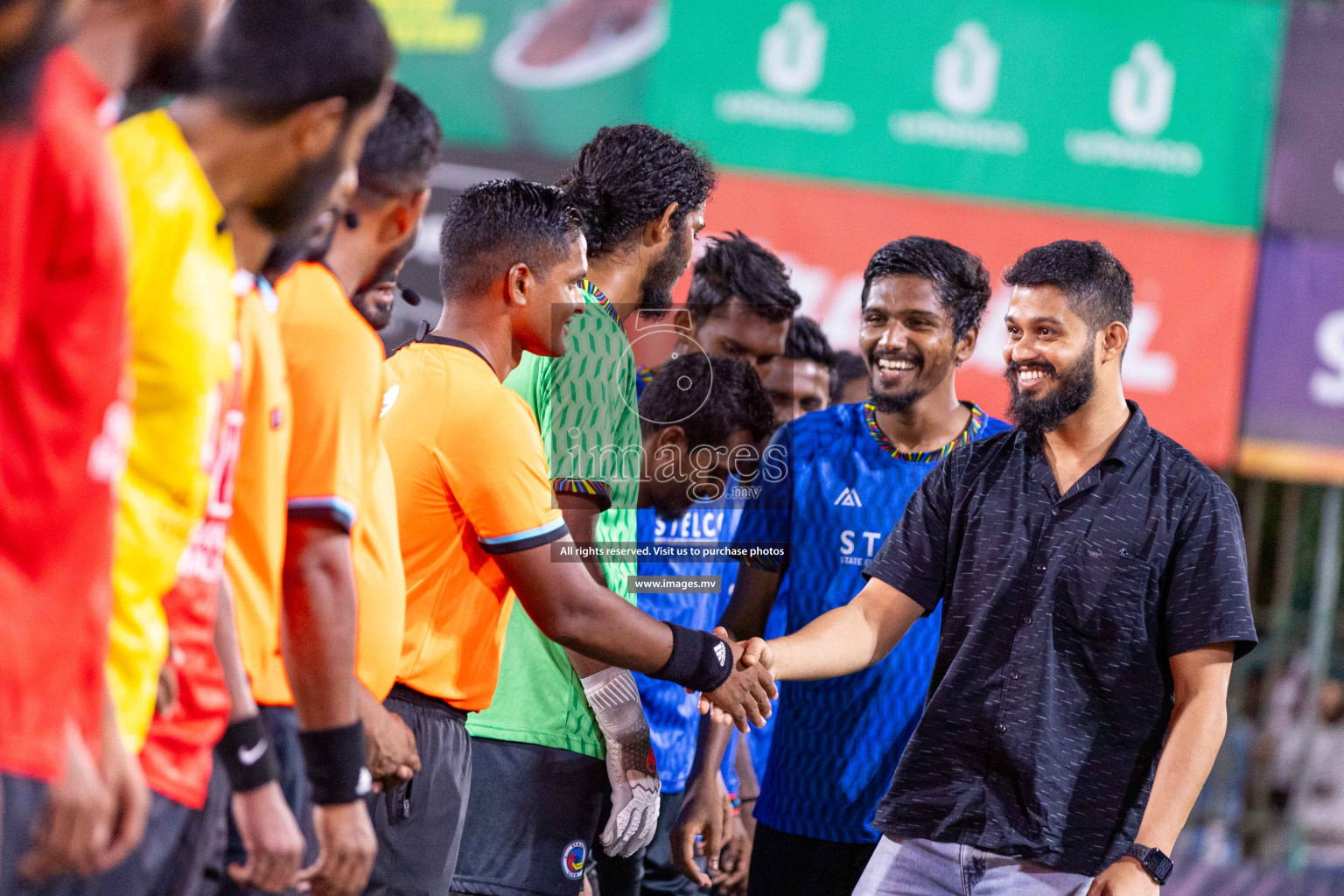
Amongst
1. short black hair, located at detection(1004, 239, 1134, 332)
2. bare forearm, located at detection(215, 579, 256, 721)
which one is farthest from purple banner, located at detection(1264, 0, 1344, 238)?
bare forearm, located at detection(215, 579, 256, 721)

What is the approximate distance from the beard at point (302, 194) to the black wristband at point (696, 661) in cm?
149

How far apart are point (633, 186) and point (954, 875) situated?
2.01 m

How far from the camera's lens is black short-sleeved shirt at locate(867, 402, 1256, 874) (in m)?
3.03

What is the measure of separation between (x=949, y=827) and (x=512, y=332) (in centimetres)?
155

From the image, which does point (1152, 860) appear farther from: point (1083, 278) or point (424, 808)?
point (424, 808)

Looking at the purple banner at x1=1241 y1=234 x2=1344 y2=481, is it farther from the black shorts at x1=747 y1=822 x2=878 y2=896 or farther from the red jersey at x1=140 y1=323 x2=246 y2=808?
the red jersey at x1=140 y1=323 x2=246 y2=808

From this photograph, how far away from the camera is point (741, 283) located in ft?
16.9

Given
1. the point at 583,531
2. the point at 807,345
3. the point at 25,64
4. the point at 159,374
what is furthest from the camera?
the point at 807,345

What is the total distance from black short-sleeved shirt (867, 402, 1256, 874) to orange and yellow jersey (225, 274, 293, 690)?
1.68m

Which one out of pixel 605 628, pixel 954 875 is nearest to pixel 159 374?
pixel 605 628

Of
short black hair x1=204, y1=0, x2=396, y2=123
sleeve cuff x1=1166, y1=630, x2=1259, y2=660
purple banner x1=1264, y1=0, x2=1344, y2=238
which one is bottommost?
sleeve cuff x1=1166, y1=630, x2=1259, y2=660

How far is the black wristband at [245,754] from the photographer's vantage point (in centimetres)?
207

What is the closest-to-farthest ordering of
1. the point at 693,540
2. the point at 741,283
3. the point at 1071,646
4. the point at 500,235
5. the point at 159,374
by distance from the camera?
1. the point at 159,374
2. the point at 1071,646
3. the point at 500,235
4. the point at 693,540
5. the point at 741,283

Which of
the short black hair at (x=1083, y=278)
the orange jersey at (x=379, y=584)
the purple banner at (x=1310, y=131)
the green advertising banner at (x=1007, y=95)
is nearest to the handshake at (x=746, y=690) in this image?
the orange jersey at (x=379, y=584)
